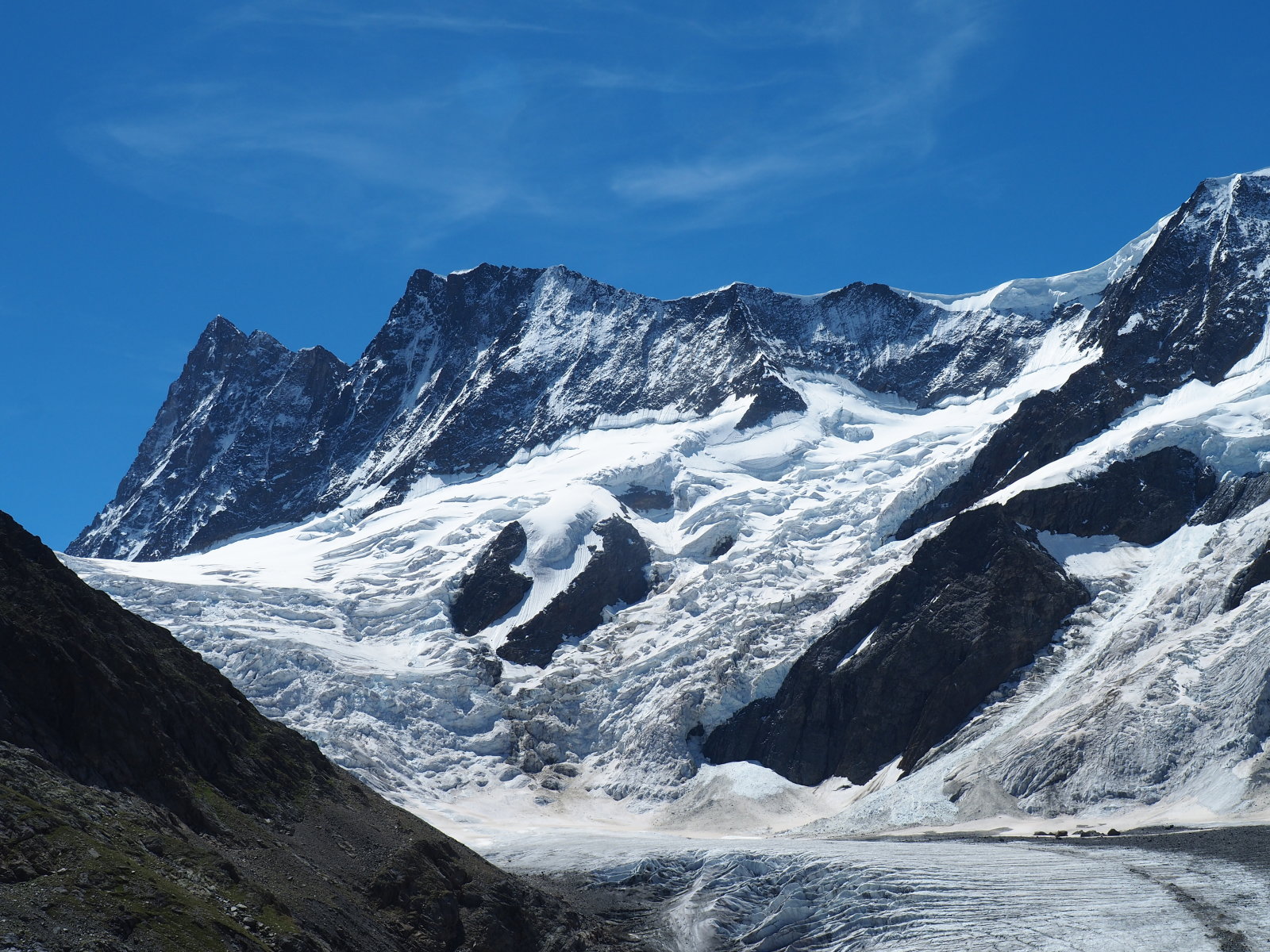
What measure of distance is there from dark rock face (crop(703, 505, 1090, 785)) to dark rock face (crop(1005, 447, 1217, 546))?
6.41 m

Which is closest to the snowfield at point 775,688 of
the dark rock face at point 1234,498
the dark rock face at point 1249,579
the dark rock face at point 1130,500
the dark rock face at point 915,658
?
the dark rock face at point 1249,579

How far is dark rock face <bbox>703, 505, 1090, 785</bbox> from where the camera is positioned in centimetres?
15200

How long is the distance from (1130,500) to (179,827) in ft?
444

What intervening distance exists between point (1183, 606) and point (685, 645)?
2539 inches

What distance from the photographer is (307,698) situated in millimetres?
170000

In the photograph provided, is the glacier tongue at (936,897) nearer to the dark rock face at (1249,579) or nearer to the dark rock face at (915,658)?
the dark rock face at (1249,579)

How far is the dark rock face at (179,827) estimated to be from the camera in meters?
50.4

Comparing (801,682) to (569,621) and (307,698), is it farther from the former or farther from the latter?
(307,698)

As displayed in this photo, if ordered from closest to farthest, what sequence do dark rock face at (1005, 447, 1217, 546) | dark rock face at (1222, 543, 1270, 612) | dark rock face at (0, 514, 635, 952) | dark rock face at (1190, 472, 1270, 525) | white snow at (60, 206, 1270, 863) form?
dark rock face at (0, 514, 635, 952) → white snow at (60, 206, 1270, 863) → dark rock face at (1222, 543, 1270, 612) → dark rock face at (1190, 472, 1270, 525) → dark rock face at (1005, 447, 1217, 546)

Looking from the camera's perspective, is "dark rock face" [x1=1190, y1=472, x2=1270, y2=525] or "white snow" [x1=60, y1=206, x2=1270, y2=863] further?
"dark rock face" [x1=1190, y1=472, x2=1270, y2=525]

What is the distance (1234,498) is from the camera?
157 metres

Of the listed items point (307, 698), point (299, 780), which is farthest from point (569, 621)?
point (299, 780)

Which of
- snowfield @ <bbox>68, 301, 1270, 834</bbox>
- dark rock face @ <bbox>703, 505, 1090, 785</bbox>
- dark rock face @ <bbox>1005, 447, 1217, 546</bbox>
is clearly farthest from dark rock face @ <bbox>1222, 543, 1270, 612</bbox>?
dark rock face @ <bbox>1005, 447, 1217, 546</bbox>

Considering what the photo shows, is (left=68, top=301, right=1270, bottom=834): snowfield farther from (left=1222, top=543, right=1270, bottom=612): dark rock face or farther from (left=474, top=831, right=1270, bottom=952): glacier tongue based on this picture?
(left=474, top=831, right=1270, bottom=952): glacier tongue
